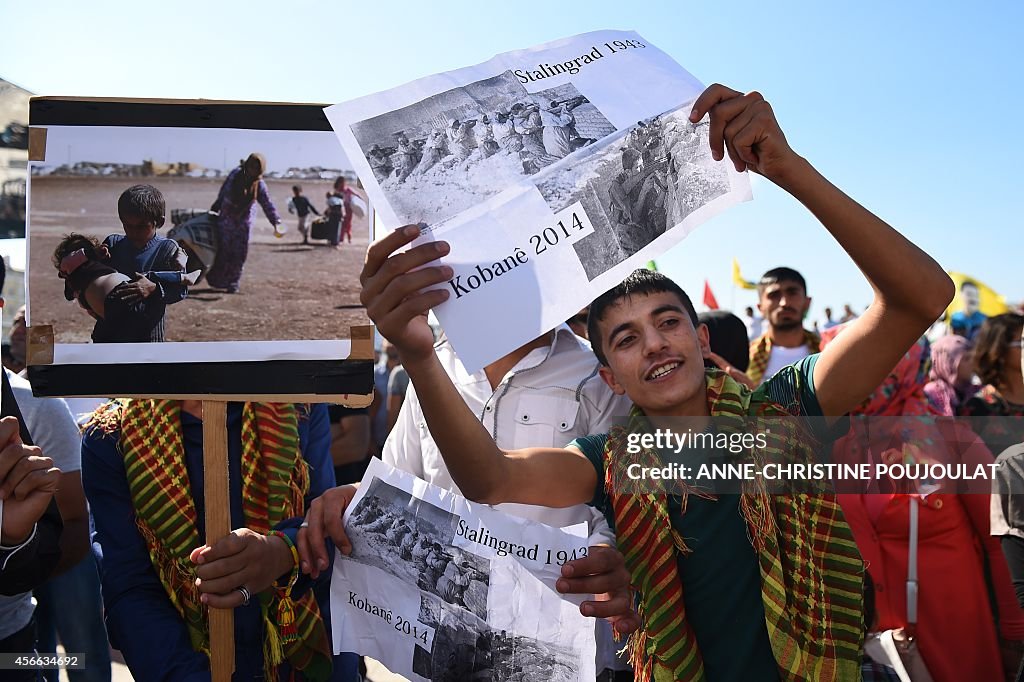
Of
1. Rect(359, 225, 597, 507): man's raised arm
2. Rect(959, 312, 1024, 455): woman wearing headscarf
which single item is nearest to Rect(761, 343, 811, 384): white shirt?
Rect(959, 312, 1024, 455): woman wearing headscarf

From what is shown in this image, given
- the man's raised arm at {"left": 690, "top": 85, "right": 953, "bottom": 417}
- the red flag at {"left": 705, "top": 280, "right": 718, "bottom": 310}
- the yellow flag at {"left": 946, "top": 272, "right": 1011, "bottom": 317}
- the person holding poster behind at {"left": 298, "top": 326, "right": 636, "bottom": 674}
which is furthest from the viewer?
the red flag at {"left": 705, "top": 280, "right": 718, "bottom": 310}

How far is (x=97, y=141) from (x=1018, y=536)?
242 centimetres

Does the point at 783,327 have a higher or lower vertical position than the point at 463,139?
lower

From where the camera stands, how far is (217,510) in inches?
64.6

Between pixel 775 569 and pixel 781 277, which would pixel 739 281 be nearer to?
pixel 781 277

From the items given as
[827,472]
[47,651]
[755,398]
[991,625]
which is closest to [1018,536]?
[827,472]

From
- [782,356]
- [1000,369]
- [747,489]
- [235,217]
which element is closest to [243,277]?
[235,217]

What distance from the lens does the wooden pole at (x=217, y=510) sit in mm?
1639

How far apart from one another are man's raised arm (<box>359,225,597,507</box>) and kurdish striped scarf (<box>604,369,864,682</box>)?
13cm

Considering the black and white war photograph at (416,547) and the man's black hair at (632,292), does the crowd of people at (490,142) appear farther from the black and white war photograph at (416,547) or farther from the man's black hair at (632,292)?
the black and white war photograph at (416,547)

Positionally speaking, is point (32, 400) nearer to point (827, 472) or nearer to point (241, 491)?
point (241, 491)

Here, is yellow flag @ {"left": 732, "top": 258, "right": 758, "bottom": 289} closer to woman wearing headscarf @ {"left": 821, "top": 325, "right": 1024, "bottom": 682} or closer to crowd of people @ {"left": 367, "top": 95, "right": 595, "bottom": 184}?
woman wearing headscarf @ {"left": 821, "top": 325, "right": 1024, "bottom": 682}

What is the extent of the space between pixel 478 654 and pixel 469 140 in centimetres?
101

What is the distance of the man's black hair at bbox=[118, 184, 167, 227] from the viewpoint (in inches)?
63.9
